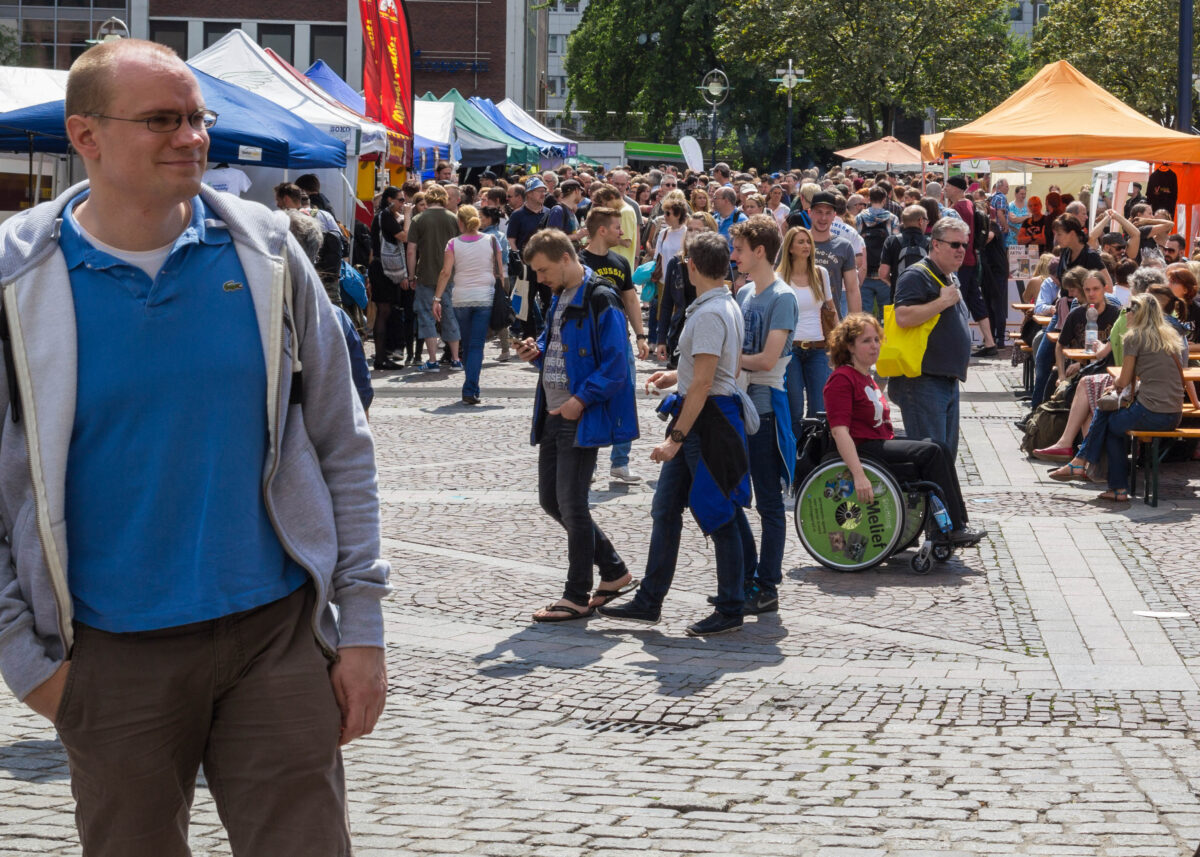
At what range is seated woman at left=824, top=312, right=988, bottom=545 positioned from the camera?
8445 millimetres

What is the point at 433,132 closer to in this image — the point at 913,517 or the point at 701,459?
the point at 913,517

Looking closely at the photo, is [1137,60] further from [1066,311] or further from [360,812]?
[360,812]

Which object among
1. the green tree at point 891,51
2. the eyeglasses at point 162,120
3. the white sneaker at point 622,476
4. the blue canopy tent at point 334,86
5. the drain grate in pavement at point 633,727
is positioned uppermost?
the green tree at point 891,51

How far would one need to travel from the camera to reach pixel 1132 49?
49.9m

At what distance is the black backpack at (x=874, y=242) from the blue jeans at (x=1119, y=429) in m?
6.61

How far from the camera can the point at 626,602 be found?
7656 millimetres

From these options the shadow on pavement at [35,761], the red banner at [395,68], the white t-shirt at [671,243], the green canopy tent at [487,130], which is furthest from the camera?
the green canopy tent at [487,130]

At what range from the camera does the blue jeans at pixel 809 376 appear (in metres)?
11.1

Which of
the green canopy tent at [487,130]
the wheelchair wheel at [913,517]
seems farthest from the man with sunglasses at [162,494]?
the green canopy tent at [487,130]

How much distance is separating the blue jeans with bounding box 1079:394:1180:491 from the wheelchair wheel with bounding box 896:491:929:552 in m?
2.58

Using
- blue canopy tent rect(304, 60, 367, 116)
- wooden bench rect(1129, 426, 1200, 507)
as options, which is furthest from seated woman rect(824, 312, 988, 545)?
blue canopy tent rect(304, 60, 367, 116)

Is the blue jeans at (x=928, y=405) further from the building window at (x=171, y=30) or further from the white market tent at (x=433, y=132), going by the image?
the building window at (x=171, y=30)

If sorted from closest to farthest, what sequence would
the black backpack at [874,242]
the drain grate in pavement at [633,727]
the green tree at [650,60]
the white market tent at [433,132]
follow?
1. the drain grate in pavement at [633,727]
2. the black backpack at [874,242]
3. the white market tent at [433,132]
4. the green tree at [650,60]

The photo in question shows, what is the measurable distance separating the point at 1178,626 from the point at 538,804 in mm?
3762
